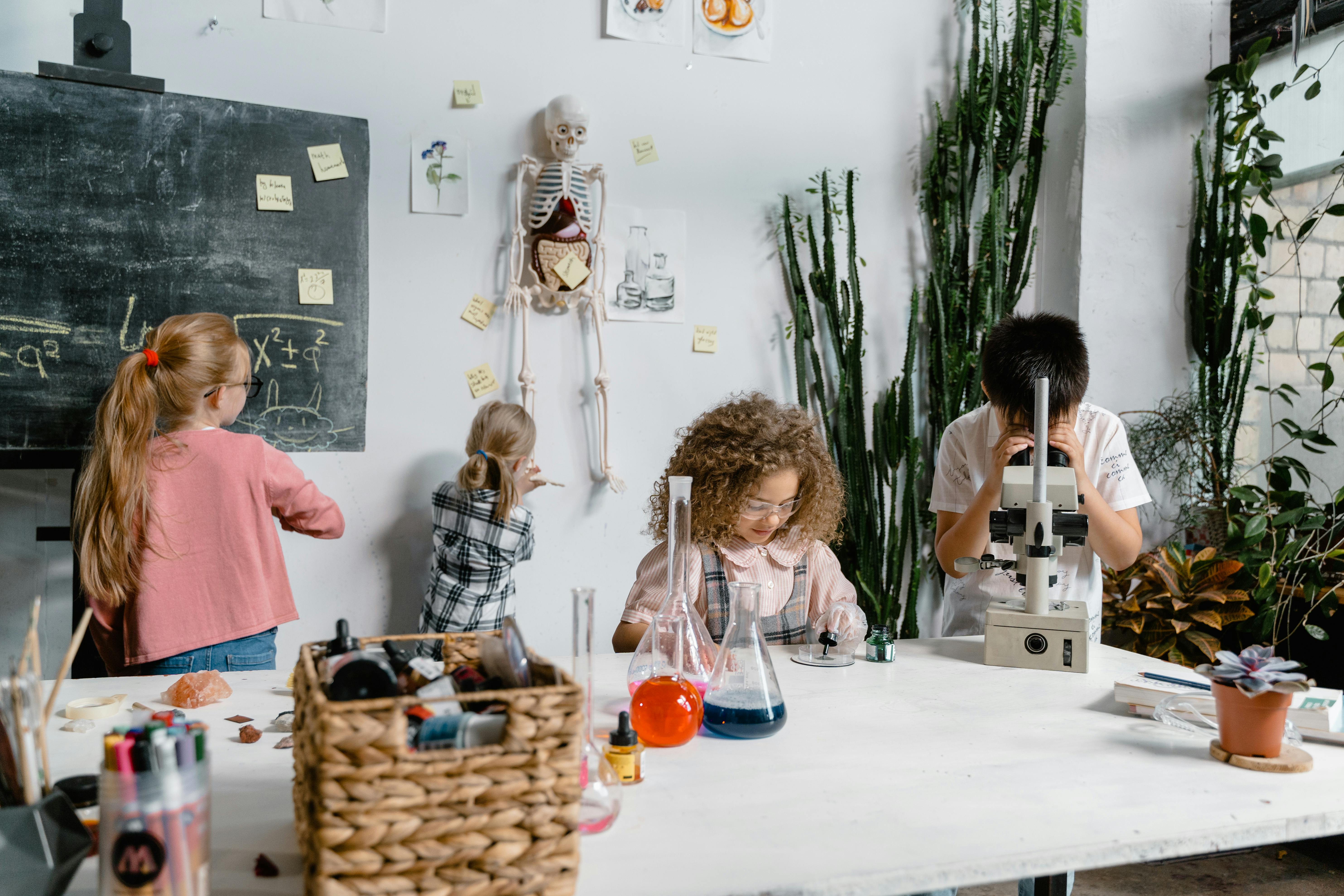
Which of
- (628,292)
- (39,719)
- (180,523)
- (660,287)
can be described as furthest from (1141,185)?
(39,719)

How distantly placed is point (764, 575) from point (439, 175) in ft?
5.48

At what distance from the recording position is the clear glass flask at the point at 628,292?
3.01 m

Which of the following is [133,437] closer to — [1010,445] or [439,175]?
[439,175]

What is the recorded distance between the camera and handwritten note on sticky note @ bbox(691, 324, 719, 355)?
3098mm

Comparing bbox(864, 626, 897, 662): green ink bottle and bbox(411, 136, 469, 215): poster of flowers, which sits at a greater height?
bbox(411, 136, 469, 215): poster of flowers

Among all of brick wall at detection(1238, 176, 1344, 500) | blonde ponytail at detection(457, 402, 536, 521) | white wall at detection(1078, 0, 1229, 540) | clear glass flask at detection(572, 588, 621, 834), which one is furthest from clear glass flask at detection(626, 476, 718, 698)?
brick wall at detection(1238, 176, 1344, 500)

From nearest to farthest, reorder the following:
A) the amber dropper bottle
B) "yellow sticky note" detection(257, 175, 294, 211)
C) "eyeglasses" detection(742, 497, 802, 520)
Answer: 1. the amber dropper bottle
2. "eyeglasses" detection(742, 497, 802, 520)
3. "yellow sticky note" detection(257, 175, 294, 211)

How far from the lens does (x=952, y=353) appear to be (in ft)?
10.4

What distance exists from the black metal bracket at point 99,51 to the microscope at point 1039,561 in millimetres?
2362

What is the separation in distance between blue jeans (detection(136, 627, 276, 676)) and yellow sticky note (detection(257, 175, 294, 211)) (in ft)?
4.05

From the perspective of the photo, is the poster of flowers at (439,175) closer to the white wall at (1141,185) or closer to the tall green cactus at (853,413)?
the tall green cactus at (853,413)

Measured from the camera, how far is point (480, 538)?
2643 mm

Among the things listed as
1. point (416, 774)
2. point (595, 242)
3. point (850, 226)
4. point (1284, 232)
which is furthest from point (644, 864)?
point (1284, 232)

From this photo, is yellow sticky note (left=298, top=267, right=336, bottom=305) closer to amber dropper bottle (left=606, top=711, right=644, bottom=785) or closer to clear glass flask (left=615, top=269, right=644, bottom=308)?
clear glass flask (left=615, top=269, right=644, bottom=308)
